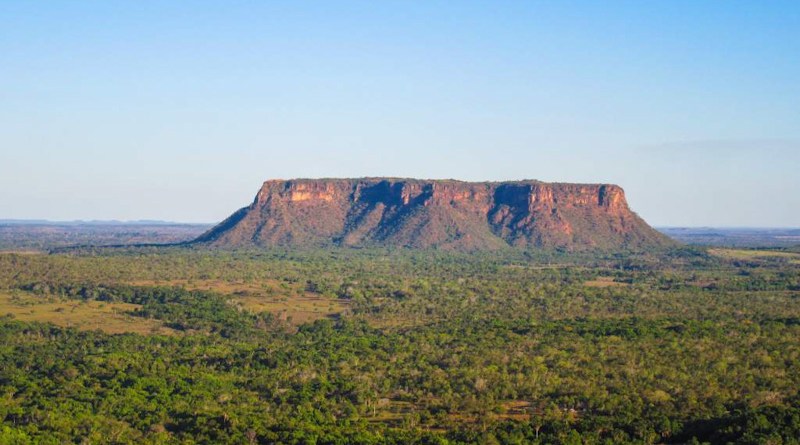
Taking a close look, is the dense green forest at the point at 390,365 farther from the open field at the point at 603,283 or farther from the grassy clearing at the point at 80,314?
the open field at the point at 603,283

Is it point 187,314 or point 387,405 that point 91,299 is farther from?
point 387,405

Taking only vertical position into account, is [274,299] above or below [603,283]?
below

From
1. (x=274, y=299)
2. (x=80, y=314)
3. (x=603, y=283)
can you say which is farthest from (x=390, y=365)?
(x=603, y=283)

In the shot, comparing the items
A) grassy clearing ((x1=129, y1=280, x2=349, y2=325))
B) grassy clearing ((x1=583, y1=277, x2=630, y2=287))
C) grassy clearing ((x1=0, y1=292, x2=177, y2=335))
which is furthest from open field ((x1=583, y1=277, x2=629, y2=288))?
grassy clearing ((x1=0, y1=292, x2=177, y2=335))

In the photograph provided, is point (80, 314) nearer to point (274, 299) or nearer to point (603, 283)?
point (274, 299)

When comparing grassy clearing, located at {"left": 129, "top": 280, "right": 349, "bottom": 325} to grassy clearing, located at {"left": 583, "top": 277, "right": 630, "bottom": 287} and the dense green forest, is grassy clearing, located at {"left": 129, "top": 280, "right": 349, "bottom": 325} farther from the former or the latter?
grassy clearing, located at {"left": 583, "top": 277, "right": 630, "bottom": 287}

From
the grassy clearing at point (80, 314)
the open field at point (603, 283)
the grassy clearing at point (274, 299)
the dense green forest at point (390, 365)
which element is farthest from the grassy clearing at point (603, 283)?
the grassy clearing at point (80, 314)
